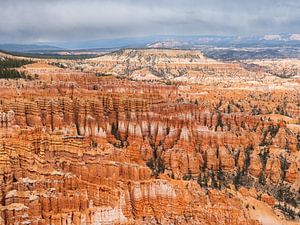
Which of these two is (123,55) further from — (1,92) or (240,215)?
(240,215)

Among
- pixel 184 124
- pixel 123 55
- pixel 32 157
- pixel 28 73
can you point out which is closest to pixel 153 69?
pixel 123 55

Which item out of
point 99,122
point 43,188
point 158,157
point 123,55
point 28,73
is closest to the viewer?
point 43,188

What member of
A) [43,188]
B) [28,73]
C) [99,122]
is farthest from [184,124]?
[28,73]

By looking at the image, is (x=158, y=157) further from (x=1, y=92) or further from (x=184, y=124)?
(x=1, y=92)

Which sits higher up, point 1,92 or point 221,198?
point 1,92

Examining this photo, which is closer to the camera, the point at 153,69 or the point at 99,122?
the point at 99,122

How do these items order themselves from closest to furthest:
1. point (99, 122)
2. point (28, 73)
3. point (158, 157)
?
point (158, 157) → point (99, 122) → point (28, 73)
